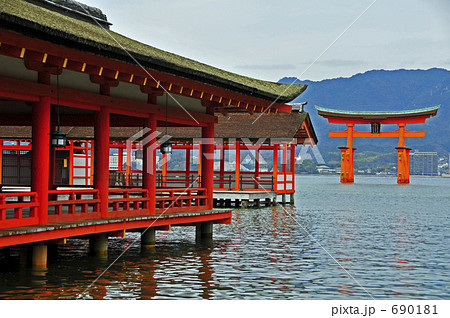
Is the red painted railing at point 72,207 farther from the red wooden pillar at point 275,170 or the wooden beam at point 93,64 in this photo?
the red wooden pillar at point 275,170

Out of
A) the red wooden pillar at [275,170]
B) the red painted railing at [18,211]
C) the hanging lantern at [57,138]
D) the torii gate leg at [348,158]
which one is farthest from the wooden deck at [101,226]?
the torii gate leg at [348,158]

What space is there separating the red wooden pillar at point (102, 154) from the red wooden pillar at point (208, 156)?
15.0 ft

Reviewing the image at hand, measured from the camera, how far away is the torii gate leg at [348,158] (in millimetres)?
98338

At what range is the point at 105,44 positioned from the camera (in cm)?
1309

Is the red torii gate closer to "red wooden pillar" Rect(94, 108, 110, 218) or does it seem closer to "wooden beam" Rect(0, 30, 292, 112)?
"wooden beam" Rect(0, 30, 292, 112)

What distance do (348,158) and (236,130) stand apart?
6785cm

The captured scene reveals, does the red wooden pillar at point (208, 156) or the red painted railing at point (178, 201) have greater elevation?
the red wooden pillar at point (208, 156)

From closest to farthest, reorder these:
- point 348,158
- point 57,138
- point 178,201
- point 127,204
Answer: point 57,138
point 127,204
point 178,201
point 348,158

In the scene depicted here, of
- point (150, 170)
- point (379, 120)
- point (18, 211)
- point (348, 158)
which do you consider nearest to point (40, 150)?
point (18, 211)

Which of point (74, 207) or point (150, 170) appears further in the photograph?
point (150, 170)

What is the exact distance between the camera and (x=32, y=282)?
12.7m

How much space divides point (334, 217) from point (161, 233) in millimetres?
13805

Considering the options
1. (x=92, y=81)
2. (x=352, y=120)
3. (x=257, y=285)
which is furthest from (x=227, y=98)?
(x=352, y=120)

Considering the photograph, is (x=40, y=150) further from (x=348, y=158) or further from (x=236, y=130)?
(x=348, y=158)
